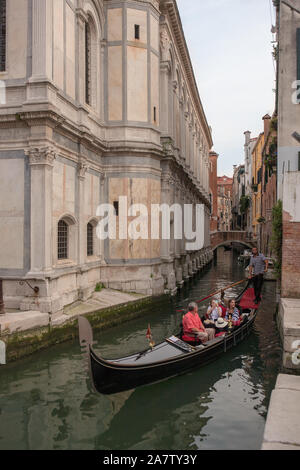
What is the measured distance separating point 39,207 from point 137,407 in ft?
16.4

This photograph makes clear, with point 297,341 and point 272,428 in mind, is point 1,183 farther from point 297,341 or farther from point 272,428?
point 272,428

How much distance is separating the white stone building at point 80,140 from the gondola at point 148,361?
3.16 meters

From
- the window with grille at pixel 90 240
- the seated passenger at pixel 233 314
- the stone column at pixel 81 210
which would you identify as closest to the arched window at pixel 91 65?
the stone column at pixel 81 210

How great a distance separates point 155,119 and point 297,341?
9.64 meters

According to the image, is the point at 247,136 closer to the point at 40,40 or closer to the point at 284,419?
the point at 40,40

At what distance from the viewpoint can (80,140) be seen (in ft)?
37.5

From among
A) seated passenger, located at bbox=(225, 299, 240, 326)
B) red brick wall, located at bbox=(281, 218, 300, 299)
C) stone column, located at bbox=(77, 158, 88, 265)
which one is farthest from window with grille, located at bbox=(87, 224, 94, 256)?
red brick wall, located at bbox=(281, 218, 300, 299)

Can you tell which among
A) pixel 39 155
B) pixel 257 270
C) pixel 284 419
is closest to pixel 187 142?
pixel 257 270

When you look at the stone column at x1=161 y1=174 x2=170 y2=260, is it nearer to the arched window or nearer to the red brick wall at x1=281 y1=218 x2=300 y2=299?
the arched window

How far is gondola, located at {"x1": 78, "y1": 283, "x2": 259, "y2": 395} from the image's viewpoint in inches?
234

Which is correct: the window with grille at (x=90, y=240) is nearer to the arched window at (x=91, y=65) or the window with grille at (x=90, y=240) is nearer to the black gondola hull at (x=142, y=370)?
the arched window at (x=91, y=65)

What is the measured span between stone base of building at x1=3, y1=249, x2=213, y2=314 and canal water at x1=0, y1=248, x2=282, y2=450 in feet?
3.82

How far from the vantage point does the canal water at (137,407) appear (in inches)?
210

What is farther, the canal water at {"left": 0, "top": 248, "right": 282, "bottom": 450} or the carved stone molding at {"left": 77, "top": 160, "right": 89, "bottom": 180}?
the carved stone molding at {"left": 77, "top": 160, "right": 89, "bottom": 180}
